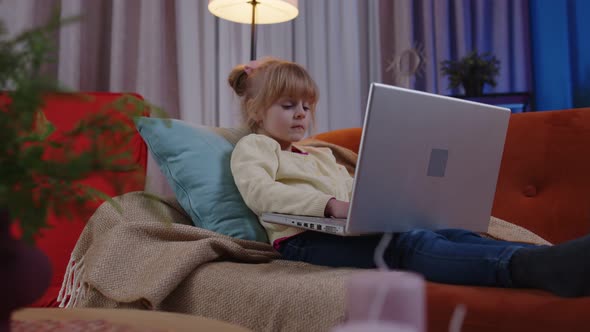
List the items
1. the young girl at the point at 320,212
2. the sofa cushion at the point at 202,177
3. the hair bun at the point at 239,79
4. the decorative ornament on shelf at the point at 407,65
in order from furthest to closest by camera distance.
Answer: the decorative ornament on shelf at the point at 407,65, the hair bun at the point at 239,79, the sofa cushion at the point at 202,177, the young girl at the point at 320,212

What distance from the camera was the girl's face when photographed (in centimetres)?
158

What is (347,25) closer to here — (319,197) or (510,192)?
(510,192)

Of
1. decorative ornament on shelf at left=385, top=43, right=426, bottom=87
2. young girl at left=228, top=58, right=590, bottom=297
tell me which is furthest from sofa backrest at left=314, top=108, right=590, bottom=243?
decorative ornament on shelf at left=385, top=43, right=426, bottom=87

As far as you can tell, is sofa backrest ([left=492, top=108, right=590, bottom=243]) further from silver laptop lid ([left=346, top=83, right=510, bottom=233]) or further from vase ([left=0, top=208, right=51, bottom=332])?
vase ([left=0, top=208, right=51, bottom=332])

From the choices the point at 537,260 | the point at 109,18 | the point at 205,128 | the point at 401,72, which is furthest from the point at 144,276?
the point at 401,72

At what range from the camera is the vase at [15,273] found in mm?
433

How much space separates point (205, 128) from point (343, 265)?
58cm

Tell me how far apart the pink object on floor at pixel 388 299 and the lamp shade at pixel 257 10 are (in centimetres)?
206

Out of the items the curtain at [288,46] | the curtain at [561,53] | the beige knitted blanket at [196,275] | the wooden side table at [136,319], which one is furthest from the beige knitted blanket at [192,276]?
the curtain at [561,53]

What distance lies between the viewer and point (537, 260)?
0.86m

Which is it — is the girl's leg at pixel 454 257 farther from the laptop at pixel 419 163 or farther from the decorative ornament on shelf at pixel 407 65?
the decorative ornament on shelf at pixel 407 65

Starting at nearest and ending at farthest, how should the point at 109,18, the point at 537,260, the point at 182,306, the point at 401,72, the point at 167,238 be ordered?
the point at 537,260 → the point at 182,306 → the point at 167,238 → the point at 109,18 → the point at 401,72

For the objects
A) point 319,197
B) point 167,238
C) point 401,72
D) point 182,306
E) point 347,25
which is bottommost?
point 182,306

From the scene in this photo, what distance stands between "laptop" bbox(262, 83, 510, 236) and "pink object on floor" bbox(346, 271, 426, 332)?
0.60 m
